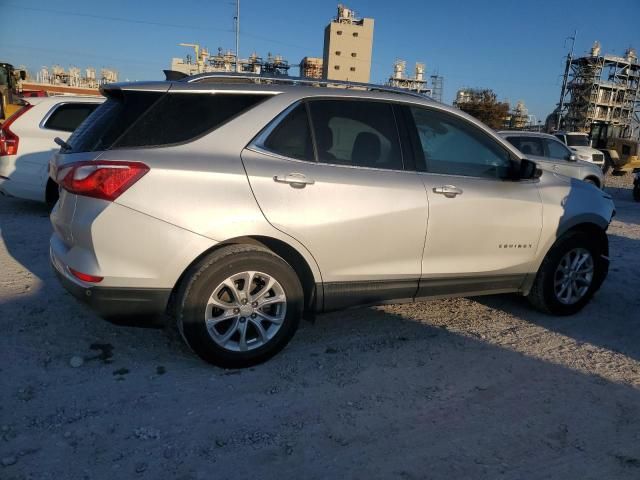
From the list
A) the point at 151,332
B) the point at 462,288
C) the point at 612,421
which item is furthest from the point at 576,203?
the point at 151,332

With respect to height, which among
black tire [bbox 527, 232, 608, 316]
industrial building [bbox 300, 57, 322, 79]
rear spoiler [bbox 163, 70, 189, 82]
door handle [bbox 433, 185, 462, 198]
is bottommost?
black tire [bbox 527, 232, 608, 316]

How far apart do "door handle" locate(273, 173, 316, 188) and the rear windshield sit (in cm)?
49

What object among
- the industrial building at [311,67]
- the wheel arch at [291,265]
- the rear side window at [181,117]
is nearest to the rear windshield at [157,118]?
the rear side window at [181,117]

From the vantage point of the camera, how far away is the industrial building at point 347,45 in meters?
104

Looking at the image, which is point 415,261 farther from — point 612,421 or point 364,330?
point 612,421

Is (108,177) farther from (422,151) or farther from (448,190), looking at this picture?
(448,190)

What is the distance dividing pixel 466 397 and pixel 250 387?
132 centimetres

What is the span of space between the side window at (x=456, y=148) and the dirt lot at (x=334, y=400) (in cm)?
130

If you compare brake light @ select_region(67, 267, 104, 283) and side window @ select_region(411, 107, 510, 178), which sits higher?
side window @ select_region(411, 107, 510, 178)

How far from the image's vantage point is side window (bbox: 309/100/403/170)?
3.31 metres

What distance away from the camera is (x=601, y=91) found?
7606 cm

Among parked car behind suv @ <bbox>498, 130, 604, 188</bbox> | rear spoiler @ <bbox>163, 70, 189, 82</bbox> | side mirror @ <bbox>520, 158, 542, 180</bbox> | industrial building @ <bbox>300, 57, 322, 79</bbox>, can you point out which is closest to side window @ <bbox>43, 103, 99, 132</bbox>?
rear spoiler @ <bbox>163, 70, 189, 82</bbox>

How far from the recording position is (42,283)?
456 cm

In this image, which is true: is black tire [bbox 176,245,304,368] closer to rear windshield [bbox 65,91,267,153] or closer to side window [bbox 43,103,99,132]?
rear windshield [bbox 65,91,267,153]
